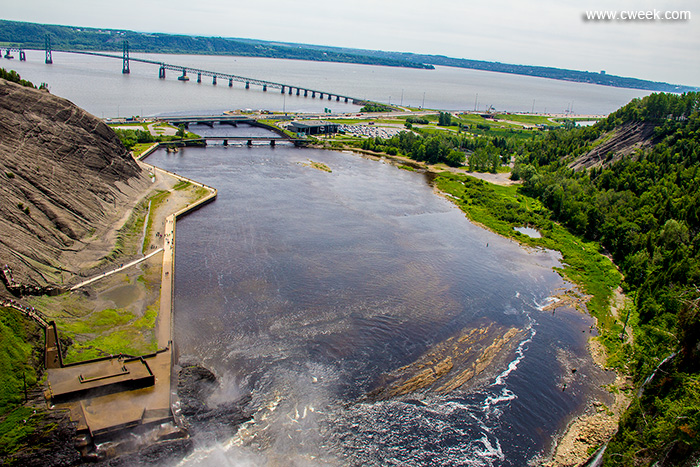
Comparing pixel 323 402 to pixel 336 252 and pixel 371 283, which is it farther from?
pixel 336 252

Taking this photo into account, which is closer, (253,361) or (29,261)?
(253,361)

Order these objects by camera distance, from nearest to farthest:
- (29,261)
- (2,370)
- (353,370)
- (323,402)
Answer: (2,370), (323,402), (353,370), (29,261)

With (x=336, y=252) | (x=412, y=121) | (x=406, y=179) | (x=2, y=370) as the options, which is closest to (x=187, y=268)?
(x=336, y=252)

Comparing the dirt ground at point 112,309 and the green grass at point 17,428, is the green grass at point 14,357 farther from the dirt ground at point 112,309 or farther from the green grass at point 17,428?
the dirt ground at point 112,309

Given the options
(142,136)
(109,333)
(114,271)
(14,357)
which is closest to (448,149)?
(142,136)

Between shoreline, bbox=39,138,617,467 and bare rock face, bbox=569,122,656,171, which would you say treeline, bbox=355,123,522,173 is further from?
shoreline, bbox=39,138,617,467

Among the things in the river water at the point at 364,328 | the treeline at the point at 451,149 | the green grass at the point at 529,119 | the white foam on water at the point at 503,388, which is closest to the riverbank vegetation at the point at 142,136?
the river water at the point at 364,328

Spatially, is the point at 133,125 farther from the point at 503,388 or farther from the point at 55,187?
the point at 503,388
